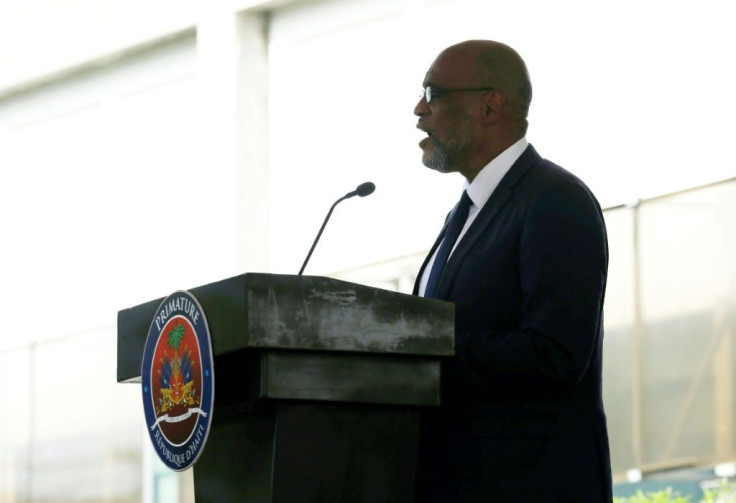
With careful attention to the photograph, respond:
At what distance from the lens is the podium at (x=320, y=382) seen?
5.77ft

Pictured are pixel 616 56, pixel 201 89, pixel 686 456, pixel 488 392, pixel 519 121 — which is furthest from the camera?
pixel 201 89

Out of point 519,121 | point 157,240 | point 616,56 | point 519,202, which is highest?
point 616,56

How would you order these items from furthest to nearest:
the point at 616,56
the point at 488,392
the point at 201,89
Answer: the point at 201,89
the point at 616,56
the point at 488,392

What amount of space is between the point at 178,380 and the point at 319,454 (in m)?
0.21

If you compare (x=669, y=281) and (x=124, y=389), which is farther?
(x=124, y=389)

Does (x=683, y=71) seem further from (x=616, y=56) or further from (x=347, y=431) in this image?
(x=347, y=431)

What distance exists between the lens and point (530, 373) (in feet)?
6.38

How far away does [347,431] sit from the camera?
184cm

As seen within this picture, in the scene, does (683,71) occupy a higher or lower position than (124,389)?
higher

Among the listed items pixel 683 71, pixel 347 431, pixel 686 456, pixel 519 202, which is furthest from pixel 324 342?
pixel 683 71

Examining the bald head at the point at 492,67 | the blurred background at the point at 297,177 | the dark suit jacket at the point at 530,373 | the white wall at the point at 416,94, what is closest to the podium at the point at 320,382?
the dark suit jacket at the point at 530,373

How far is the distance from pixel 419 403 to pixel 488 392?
0.17 meters

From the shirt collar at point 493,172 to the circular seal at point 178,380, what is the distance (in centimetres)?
62

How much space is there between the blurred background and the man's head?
2.68 metres
